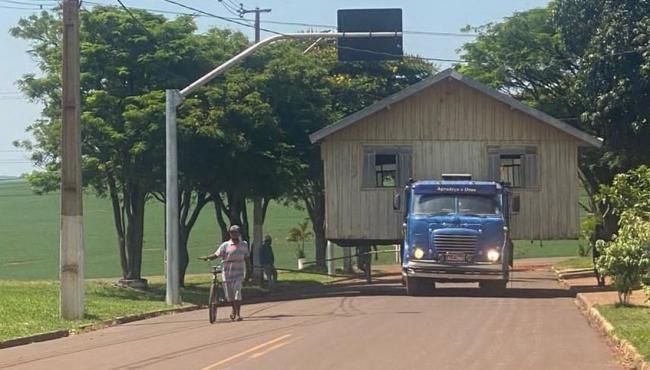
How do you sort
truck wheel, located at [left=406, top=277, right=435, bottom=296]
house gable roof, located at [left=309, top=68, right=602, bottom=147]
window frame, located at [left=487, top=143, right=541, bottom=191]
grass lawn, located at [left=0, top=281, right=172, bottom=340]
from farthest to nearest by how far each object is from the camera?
window frame, located at [left=487, top=143, right=541, bottom=191]
house gable roof, located at [left=309, top=68, right=602, bottom=147]
truck wheel, located at [left=406, top=277, right=435, bottom=296]
grass lawn, located at [left=0, top=281, right=172, bottom=340]

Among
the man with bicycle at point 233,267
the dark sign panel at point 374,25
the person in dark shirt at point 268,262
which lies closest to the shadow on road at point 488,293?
the person in dark shirt at point 268,262

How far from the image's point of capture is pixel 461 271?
88.4 feet

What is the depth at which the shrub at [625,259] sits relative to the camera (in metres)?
20.7

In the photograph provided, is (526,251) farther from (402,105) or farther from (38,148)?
(38,148)

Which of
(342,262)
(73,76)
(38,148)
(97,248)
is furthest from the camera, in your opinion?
(342,262)

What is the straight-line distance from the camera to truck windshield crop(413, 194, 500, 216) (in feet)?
90.3

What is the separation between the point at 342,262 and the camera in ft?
179

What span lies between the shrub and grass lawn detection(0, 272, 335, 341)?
→ 10.3 m

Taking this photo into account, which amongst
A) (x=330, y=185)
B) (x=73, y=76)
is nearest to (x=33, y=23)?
(x=330, y=185)

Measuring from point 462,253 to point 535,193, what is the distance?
347 inches

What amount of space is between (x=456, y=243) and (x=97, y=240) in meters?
30.1

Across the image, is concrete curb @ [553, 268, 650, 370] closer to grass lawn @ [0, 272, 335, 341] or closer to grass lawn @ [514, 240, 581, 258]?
grass lawn @ [0, 272, 335, 341]

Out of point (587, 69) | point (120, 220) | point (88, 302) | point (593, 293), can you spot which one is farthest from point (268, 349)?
point (587, 69)

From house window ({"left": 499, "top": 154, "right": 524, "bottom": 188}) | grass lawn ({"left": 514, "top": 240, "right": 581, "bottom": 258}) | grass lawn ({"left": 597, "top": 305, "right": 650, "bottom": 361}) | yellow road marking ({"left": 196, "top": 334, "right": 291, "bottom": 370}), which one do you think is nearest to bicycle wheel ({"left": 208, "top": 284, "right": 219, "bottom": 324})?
yellow road marking ({"left": 196, "top": 334, "right": 291, "bottom": 370})
